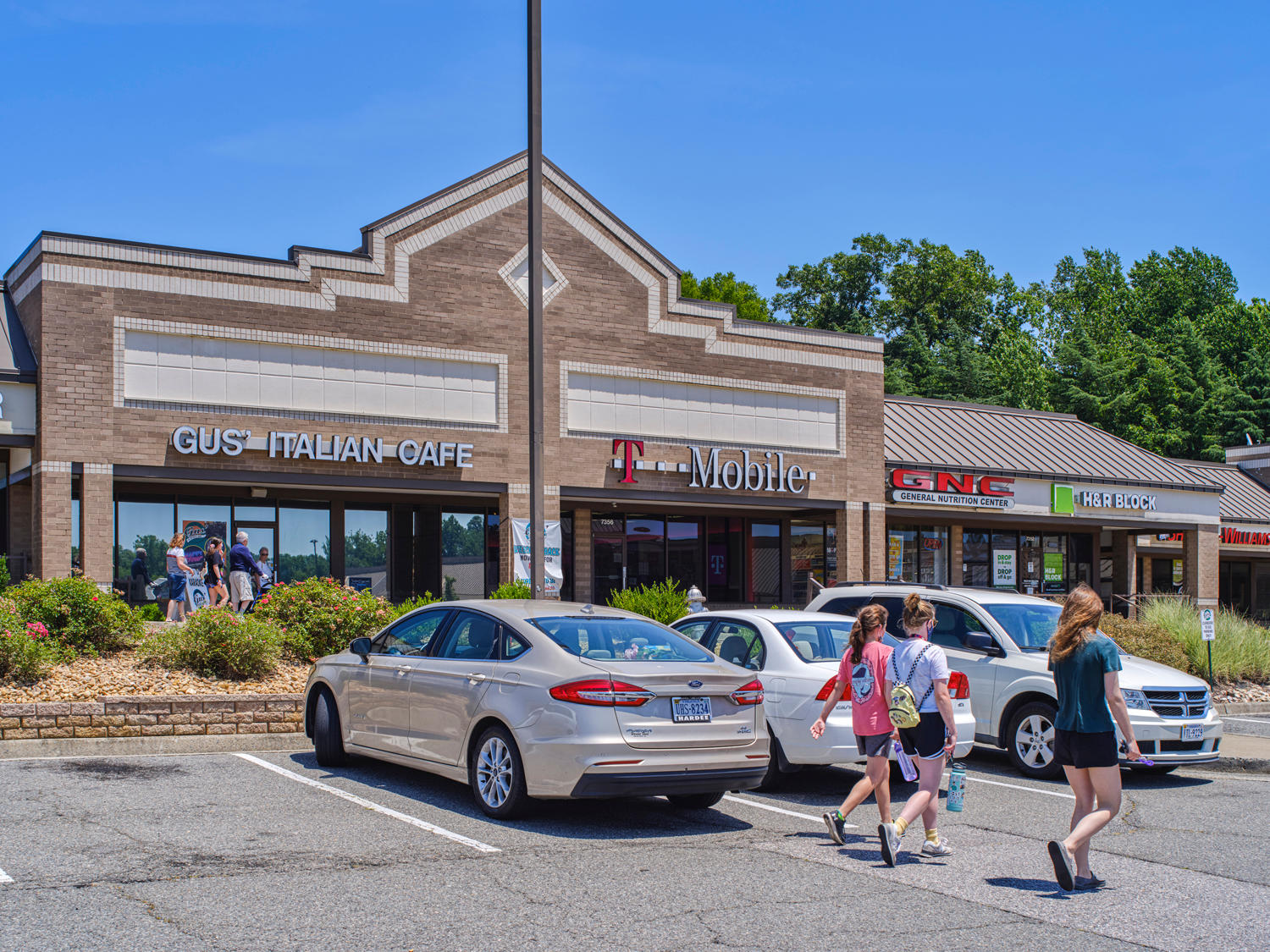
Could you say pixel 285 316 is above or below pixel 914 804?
above

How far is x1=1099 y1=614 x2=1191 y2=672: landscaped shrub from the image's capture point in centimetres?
1812

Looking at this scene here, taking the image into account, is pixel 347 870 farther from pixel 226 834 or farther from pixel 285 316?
pixel 285 316

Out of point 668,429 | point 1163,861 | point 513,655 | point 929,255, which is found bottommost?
point 1163,861

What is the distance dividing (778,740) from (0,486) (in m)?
19.3

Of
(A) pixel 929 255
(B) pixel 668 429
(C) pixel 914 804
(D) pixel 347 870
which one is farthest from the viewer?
(A) pixel 929 255

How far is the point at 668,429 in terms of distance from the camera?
1028 inches

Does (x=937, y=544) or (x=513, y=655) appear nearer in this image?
(x=513, y=655)

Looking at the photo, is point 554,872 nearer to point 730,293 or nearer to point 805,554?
point 805,554

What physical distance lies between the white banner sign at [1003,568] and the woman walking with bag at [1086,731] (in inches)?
1107

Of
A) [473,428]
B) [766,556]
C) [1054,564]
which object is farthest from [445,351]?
[1054,564]

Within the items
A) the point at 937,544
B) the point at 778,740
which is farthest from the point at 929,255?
the point at 778,740

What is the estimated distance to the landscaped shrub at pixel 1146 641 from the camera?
1812cm

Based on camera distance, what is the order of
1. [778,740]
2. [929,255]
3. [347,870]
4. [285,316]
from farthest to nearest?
[929,255], [285,316], [778,740], [347,870]

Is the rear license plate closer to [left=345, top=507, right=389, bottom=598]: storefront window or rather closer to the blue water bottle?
the blue water bottle
